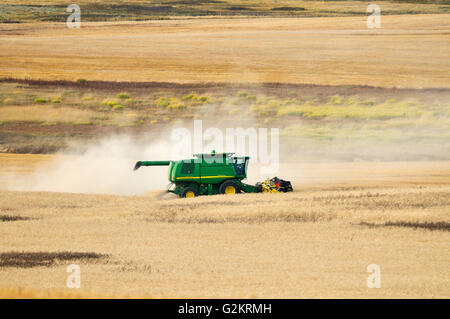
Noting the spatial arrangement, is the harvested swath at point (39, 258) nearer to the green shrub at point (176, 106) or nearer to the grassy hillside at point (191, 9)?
the green shrub at point (176, 106)

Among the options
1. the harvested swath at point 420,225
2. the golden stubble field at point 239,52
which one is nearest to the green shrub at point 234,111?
the golden stubble field at point 239,52

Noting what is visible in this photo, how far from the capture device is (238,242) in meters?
20.1

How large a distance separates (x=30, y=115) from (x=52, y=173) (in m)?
19.3

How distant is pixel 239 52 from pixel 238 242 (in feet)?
217

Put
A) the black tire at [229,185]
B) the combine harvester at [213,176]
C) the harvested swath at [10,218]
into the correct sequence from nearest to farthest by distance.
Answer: the harvested swath at [10,218] < the combine harvester at [213,176] < the black tire at [229,185]

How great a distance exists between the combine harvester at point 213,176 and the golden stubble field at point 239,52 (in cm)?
4041

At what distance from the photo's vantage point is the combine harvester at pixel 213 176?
2798 cm

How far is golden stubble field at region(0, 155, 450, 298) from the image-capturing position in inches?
607

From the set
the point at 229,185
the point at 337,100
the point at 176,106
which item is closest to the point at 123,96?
the point at 176,106

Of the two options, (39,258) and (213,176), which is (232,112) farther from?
(39,258)

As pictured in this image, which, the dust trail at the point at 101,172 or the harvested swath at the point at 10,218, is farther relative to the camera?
the dust trail at the point at 101,172

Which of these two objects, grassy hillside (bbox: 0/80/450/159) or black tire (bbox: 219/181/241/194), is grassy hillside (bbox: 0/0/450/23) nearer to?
grassy hillside (bbox: 0/80/450/159)

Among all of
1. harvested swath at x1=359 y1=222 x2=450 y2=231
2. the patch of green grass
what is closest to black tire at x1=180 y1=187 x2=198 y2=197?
harvested swath at x1=359 y1=222 x2=450 y2=231
